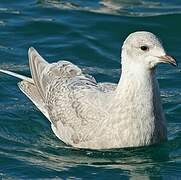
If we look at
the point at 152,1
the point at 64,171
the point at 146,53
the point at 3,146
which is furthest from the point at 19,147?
the point at 152,1

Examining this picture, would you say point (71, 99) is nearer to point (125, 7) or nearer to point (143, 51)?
point (143, 51)

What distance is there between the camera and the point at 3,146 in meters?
10.8

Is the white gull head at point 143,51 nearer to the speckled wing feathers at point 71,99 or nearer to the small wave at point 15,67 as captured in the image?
the speckled wing feathers at point 71,99

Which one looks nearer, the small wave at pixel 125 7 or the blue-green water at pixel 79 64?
the blue-green water at pixel 79 64

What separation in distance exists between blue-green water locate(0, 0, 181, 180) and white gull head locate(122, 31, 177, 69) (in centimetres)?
97

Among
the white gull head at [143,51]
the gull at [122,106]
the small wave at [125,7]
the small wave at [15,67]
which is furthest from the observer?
the small wave at [125,7]

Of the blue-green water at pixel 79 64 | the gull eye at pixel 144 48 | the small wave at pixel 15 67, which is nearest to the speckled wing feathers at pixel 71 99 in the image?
the blue-green water at pixel 79 64

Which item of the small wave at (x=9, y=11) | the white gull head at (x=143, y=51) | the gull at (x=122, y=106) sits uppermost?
the small wave at (x=9, y=11)

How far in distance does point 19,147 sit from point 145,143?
142 cm

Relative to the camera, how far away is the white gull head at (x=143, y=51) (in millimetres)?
9789

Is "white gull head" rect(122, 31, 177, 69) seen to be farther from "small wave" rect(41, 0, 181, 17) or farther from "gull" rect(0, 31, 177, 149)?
"small wave" rect(41, 0, 181, 17)

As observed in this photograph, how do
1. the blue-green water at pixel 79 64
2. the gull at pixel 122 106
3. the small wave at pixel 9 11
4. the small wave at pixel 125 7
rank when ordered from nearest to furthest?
the gull at pixel 122 106
the blue-green water at pixel 79 64
the small wave at pixel 9 11
the small wave at pixel 125 7

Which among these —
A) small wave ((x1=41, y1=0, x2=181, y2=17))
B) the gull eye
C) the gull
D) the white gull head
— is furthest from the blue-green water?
the gull eye

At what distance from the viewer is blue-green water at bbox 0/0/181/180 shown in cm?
1018
